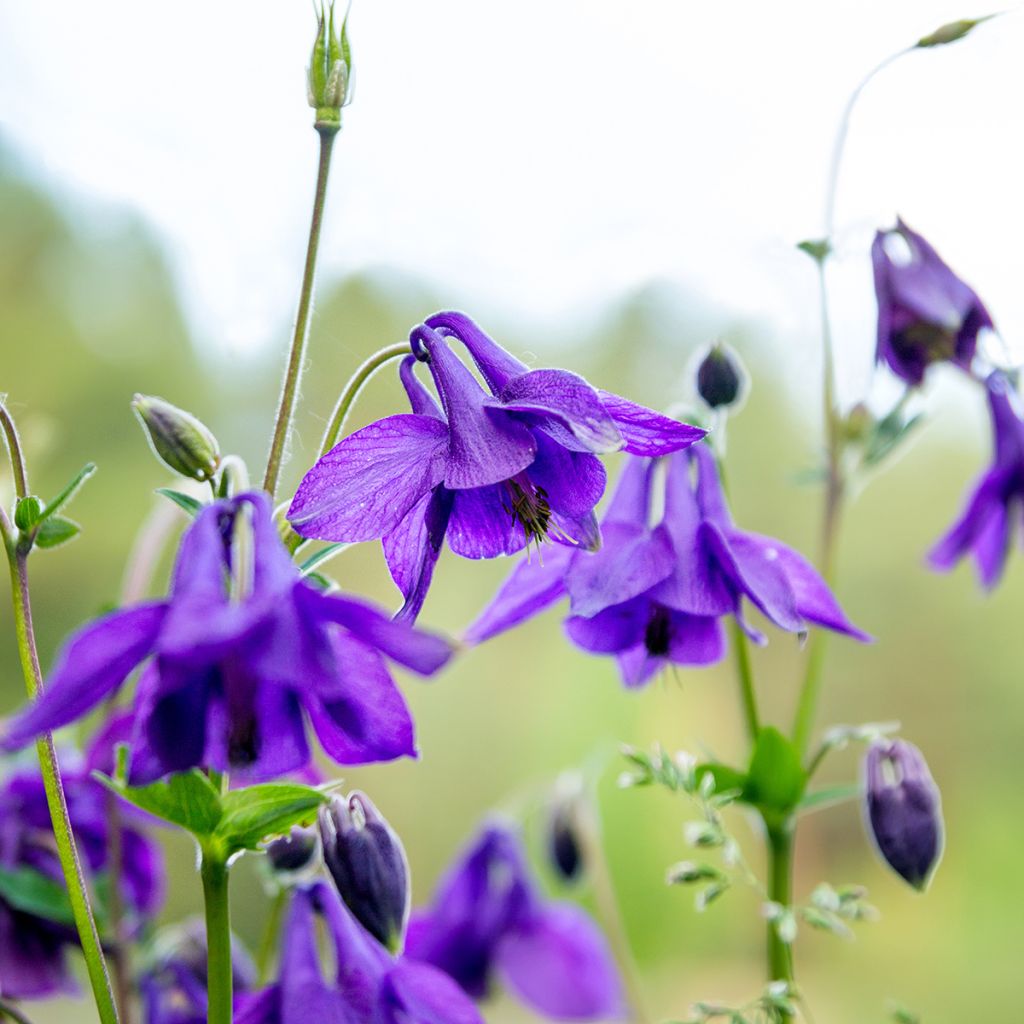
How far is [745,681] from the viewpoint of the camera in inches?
22.0

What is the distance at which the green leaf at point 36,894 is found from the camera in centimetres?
50

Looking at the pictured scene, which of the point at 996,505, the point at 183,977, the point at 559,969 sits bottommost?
the point at 559,969

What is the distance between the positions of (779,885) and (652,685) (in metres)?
1.05

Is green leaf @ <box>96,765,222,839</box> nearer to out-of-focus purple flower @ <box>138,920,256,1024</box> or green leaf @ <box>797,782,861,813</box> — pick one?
out-of-focus purple flower @ <box>138,920,256,1024</box>

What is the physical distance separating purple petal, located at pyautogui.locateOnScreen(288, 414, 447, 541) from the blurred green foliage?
0.93 m

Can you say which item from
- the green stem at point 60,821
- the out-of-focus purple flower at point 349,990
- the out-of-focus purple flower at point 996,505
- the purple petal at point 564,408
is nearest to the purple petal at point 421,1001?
the out-of-focus purple flower at point 349,990

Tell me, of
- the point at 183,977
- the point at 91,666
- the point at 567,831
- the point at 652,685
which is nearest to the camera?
the point at 91,666

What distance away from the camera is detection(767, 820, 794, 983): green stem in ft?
1.74

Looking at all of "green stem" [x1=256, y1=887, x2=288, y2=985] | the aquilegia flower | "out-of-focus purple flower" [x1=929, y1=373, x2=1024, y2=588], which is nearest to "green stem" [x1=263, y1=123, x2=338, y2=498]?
the aquilegia flower

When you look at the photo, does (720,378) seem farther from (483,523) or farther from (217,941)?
(217,941)

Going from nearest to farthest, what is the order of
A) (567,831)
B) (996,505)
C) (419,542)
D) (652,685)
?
(419,542) < (996,505) < (567,831) < (652,685)

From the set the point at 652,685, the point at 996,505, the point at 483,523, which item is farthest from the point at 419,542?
the point at 652,685

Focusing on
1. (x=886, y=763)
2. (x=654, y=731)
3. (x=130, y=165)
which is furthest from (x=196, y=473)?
(x=654, y=731)

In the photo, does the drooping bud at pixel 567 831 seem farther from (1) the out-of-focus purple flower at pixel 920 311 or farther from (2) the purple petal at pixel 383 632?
(2) the purple petal at pixel 383 632
